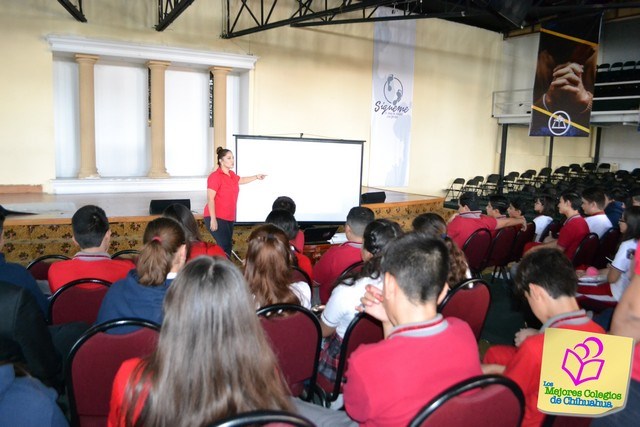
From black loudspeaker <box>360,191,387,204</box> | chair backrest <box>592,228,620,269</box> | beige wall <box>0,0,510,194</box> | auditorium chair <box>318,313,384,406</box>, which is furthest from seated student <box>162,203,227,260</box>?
beige wall <box>0,0,510,194</box>

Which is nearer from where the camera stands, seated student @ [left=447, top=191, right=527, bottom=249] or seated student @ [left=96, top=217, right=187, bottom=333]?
seated student @ [left=96, top=217, right=187, bottom=333]

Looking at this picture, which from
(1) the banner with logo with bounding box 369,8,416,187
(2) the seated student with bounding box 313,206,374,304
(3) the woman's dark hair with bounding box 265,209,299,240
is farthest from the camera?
(1) the banner with logo with bounding box 369,8,416,187

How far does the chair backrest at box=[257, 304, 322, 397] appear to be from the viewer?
6.37 ft

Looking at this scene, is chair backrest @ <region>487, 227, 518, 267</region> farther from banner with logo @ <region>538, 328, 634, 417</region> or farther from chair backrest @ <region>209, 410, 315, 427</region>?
chair backrest @ <region>209, 410, 315, 427</region>

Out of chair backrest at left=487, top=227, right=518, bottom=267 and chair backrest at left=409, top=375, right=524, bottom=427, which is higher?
chair backrest at left=409, top=375, right=524, bottom=427

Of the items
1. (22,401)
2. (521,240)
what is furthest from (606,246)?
(22,401)

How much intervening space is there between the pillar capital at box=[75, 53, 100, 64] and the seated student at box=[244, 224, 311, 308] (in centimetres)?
790

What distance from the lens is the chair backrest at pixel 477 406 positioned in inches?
47.0

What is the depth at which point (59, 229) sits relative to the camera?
5.62 m

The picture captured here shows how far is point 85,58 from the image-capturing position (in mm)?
8609

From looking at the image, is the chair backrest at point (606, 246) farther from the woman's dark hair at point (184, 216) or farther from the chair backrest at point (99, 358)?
the chair backrest at point (99, 358)

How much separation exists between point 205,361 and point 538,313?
1.35 m

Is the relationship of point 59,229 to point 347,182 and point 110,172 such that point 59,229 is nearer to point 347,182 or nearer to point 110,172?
point 347,182

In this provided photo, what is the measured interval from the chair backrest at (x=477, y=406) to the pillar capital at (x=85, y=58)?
913 cm
